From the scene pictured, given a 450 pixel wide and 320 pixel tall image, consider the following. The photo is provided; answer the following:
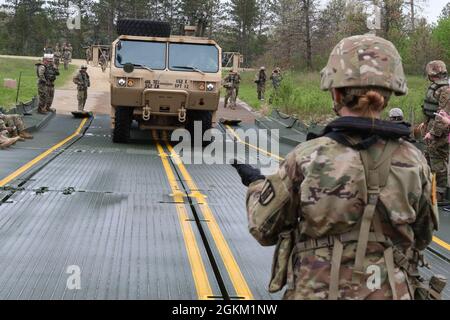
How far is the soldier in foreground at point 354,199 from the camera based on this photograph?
2.31m

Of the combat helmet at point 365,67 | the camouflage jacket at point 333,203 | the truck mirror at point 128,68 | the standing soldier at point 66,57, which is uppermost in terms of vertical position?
the standing soldier at point 66,57

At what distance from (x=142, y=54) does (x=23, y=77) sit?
27465 millimetres

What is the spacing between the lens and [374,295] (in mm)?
2318

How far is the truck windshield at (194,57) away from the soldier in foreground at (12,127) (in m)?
3.60

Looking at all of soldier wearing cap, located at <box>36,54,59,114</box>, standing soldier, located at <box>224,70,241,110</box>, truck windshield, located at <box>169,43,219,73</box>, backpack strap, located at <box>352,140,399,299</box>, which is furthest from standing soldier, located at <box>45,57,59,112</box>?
backpack strap, located at <box>352,140,399,299</box>

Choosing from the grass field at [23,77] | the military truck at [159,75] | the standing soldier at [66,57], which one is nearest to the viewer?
the military truck at [159,75]

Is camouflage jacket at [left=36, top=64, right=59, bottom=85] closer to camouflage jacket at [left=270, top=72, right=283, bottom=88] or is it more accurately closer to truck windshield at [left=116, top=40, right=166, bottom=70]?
truck windshield at [left=116, top=40, right=166, bottom=70]

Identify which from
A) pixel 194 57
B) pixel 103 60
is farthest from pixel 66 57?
pixel 194 57

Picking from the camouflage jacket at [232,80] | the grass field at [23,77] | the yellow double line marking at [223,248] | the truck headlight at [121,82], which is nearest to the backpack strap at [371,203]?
the yellow double line marking at [223,248]

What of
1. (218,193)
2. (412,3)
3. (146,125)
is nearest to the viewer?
(218,193)

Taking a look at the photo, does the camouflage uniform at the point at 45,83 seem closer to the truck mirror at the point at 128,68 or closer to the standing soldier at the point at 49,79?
the standing soldier at the point at 49,79

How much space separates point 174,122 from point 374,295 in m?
13.1

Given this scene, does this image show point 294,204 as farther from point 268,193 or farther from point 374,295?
point 374,295
